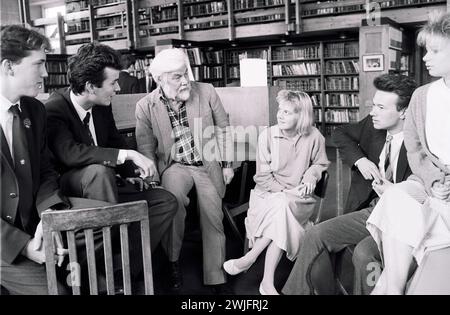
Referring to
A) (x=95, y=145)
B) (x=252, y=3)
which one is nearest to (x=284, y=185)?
(x=95, y=145)

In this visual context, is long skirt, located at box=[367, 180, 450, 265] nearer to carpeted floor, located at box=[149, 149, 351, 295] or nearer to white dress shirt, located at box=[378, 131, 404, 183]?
white dress shirt, located at box=[378, 131, 404, 183]

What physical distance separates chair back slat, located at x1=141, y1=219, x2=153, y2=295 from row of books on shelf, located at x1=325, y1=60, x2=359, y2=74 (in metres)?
6.92

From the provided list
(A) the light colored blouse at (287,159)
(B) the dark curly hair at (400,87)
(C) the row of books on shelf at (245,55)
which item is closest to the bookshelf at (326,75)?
(C) the row of books on shelf at (245,55)

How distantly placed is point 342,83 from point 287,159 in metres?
5.80

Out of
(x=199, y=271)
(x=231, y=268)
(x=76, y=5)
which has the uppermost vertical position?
(x=76, y=5)

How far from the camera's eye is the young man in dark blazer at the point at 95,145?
1.83m

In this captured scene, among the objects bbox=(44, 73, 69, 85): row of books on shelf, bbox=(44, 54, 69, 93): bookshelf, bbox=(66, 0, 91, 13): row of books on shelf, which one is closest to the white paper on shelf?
bbox=(44, 54, 69, 93): bookshelf

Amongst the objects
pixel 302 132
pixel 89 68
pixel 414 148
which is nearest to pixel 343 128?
pixel 302 132

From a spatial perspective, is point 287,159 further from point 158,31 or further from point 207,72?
point 158,31

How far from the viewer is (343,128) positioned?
241cm

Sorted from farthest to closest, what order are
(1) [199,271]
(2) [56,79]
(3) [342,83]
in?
(2) [56,79] → (3) [342,83] → (1) [199,271]

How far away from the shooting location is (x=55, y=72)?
8297mm

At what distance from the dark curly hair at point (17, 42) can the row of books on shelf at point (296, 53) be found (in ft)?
22.6

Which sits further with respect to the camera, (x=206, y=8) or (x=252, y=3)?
(x=206, y=8)
